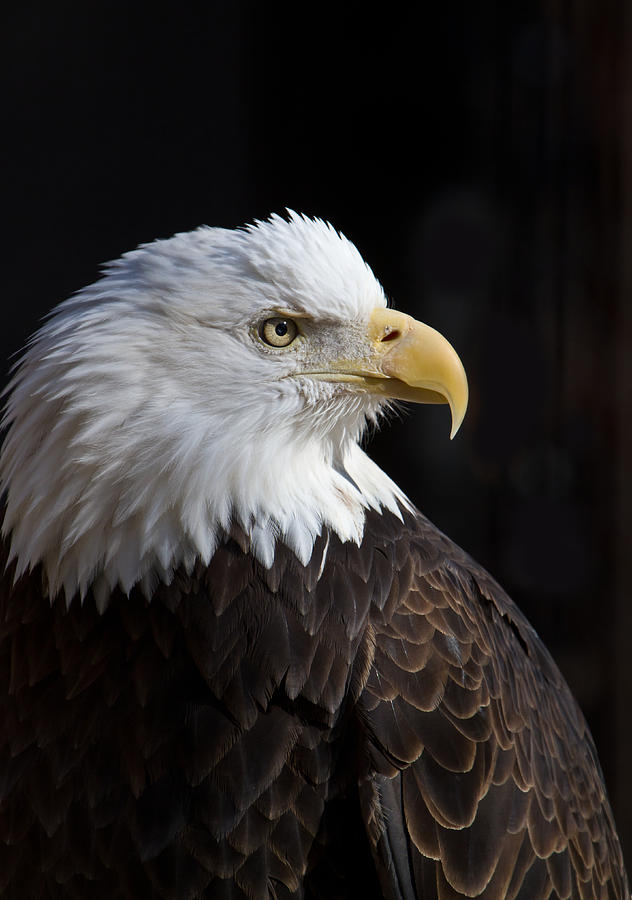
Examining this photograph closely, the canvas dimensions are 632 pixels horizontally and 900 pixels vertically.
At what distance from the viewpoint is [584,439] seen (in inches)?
129


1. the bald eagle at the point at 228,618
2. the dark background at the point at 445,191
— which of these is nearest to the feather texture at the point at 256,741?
the bald eagle at the point at 228,618

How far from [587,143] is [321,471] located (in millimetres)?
2090

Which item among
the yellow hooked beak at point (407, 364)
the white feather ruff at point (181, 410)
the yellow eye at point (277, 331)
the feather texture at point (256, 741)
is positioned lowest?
the feather texture at point (256, 741)

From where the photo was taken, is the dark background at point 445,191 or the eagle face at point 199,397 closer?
the eagle face at point 199,397

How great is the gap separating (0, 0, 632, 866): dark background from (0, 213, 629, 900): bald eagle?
1897mm

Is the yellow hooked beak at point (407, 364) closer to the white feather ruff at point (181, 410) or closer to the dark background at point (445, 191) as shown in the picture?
the white feather ruff at point (181, 410)

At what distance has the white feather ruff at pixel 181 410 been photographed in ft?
4.47

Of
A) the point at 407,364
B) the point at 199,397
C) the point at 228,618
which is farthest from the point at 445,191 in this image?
the point at 228,618

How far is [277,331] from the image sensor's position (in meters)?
1.42

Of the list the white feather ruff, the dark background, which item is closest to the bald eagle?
the white feather ruff

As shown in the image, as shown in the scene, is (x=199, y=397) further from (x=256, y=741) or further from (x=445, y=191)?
(x=445, y=191)

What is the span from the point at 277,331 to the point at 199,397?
15cm

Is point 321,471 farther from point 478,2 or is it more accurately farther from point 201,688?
point 478,2

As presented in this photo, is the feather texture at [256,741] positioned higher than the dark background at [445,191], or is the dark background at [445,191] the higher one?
the dark background at [445,191]
